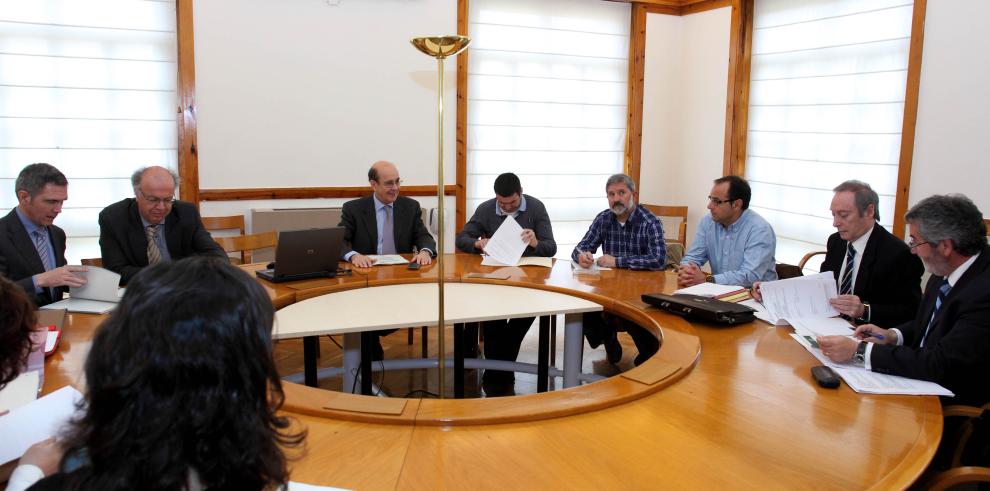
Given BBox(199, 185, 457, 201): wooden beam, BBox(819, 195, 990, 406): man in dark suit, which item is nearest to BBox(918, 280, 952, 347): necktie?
BBox(819, 195, 990, 406): man in dark suit

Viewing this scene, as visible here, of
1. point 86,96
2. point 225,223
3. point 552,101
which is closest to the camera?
point 86,96

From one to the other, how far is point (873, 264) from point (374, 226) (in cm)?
264

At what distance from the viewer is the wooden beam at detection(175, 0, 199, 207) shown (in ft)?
15.3

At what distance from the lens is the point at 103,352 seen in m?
0.91

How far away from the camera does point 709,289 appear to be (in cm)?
312

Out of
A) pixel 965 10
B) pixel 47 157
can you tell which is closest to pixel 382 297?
pixel 47 157

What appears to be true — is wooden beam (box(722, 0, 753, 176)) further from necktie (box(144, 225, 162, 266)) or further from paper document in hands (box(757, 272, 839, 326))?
necktie (box(144, 225, 162, 266))

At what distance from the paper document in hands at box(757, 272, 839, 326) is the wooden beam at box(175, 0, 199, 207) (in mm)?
3771

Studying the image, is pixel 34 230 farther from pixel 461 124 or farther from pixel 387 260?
pixel 461 124

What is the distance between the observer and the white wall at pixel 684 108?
578 centimetres

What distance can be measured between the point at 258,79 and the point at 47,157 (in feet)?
4.71

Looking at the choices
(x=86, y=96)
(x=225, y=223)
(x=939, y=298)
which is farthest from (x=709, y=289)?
(x=86, y=96)

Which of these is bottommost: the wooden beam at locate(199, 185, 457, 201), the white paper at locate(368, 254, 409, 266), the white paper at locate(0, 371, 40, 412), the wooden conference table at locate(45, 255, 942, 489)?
the wooden conference table at locate(45, 255, 942, 489)

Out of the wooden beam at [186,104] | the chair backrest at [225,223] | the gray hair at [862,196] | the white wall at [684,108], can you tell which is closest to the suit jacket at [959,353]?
the gray hair at [862,196]
